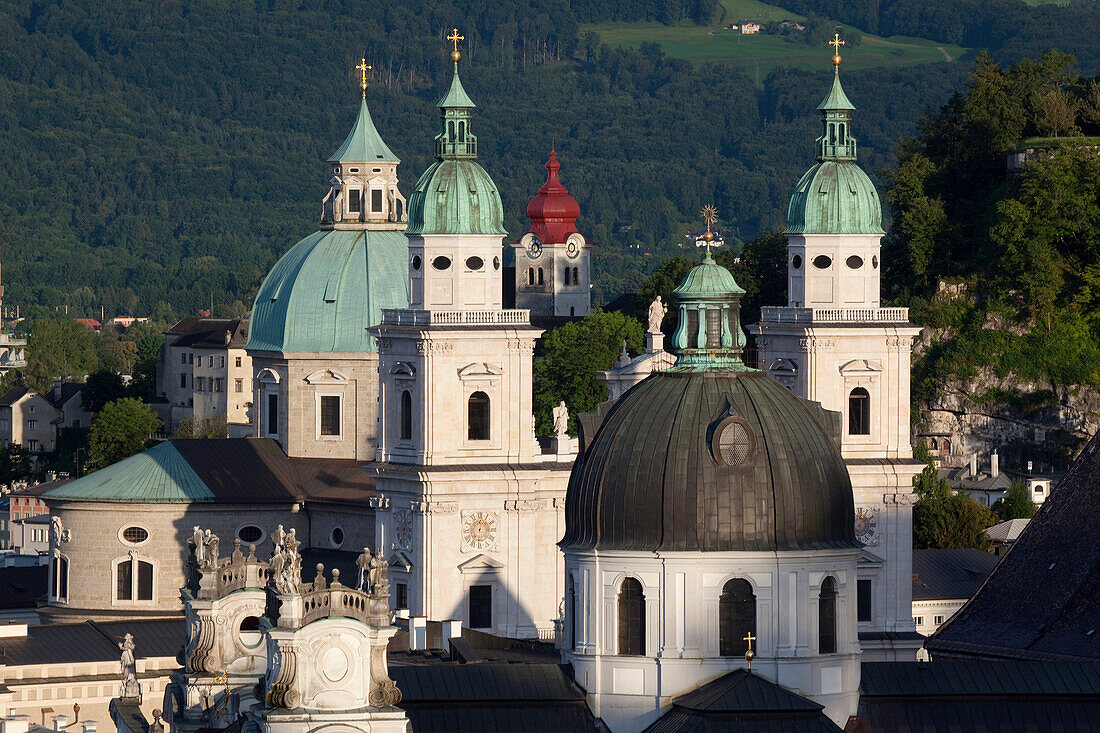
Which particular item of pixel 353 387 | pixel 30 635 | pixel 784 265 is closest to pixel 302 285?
pixel 353 387

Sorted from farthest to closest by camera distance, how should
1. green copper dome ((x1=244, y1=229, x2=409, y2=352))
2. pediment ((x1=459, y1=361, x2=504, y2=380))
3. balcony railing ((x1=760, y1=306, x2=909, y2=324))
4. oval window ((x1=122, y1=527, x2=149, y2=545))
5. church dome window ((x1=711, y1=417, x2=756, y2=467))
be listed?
1. green copper dome ((x1=244, y1=229, x2=409, y2=352))
2. oval window ((x1=122, y1=527, x2=149, y2=545))
3. balcony railing ((x1=760, y1=306, x2=909, y2=324))
4. pediment ((x1=459, y1=361, x2=504, y2=380))
5. church dome window ((x1=711, y1=417, x2=756, y2=467))

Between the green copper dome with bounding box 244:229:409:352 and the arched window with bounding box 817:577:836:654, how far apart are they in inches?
2078

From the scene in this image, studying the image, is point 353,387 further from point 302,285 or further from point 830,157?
point 830,157

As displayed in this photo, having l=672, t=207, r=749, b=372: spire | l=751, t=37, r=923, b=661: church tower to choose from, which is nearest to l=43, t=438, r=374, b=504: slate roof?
Answer: l=751, t=37, r=923, b=661: church tower

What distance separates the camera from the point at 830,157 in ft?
331

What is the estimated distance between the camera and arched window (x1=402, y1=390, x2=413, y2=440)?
97.7 metres

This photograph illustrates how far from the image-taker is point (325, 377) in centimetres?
11538

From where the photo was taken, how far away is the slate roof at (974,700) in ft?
211

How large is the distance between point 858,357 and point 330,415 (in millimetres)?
23314

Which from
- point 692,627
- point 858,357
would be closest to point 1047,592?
point 858,357

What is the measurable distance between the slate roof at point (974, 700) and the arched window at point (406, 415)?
111 ft

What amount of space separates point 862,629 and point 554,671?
33039mm

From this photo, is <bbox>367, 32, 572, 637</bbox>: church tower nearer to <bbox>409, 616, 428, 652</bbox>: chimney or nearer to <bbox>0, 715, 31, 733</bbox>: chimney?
<bbox>409, 616, 428, 652</bbox>: chimney

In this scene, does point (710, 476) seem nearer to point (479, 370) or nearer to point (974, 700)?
point (974, 700)
